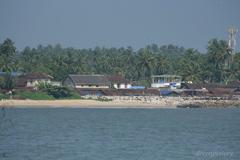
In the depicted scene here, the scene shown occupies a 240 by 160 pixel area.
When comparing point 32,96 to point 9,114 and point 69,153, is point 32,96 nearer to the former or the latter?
point 9,114

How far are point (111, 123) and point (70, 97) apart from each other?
30040 mm

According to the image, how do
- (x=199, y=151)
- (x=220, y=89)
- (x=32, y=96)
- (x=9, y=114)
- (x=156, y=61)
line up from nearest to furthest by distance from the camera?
(x=199, y=151), (x=9, y=114), (x=32, y=96), (x=220, y=89), (x=156, y=61)

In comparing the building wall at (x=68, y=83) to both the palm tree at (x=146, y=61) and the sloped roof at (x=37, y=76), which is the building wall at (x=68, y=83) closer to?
the sloped roof at (x=37, y=76)

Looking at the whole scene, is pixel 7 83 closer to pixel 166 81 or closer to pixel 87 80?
pixel 87 80

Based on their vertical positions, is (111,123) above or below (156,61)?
below

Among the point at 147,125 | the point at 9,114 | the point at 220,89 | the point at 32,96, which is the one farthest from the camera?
the point at 220,89

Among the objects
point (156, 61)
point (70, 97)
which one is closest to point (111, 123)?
point (70, 97)

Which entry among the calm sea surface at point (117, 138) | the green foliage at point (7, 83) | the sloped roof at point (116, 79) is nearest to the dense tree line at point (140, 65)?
the sloped roof at point (116, 79)

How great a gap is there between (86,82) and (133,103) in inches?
630

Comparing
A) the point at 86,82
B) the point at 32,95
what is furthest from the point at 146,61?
the point at 32,95

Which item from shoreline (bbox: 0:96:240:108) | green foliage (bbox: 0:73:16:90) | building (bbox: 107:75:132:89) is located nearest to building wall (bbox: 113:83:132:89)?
building (bbox: 107:75:132:89)

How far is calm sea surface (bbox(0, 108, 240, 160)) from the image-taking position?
40688 mm

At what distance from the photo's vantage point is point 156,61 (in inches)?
5192

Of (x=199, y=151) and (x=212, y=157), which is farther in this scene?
(x=199, y=151)
